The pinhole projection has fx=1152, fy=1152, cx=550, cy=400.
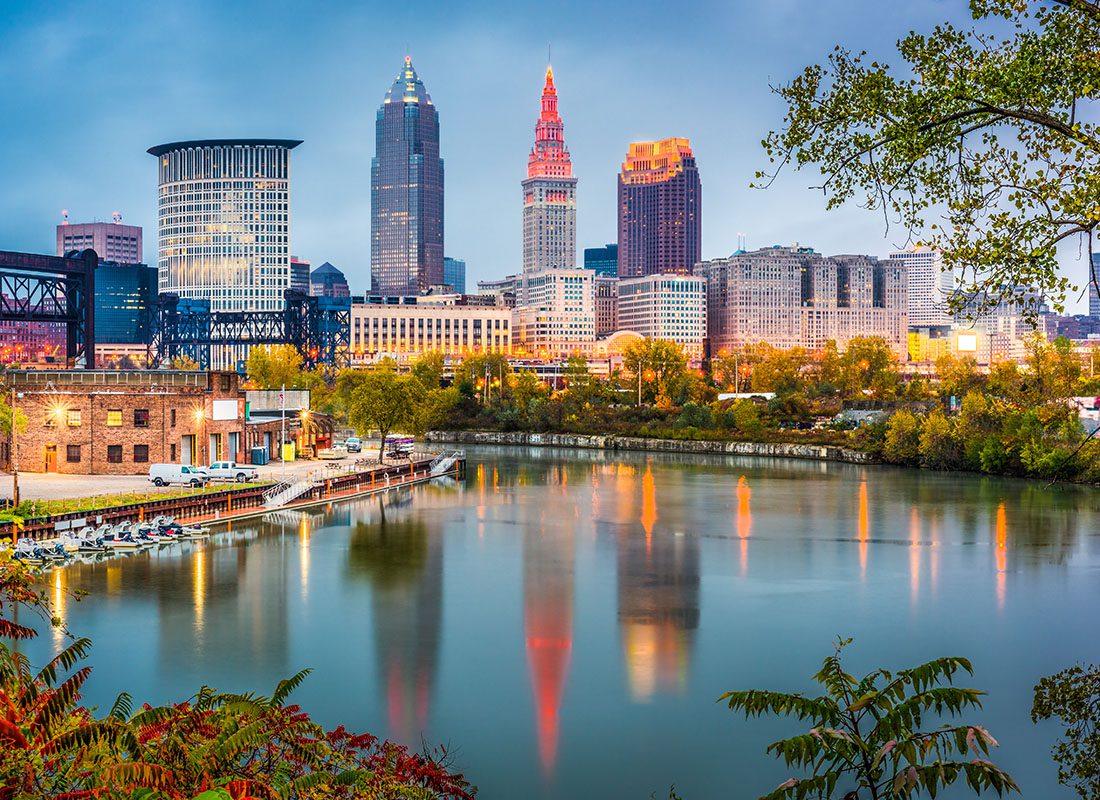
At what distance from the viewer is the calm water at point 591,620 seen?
23.8 metres

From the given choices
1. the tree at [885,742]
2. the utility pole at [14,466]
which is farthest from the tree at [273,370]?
the tree at [885,742]

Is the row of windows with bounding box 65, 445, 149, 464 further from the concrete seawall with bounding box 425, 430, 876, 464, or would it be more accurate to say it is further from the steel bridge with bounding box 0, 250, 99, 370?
the concrete seawall with bounding box 425, 430, 876, 464

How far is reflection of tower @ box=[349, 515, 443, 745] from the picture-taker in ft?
84.2

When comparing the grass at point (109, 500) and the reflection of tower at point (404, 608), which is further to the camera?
the grass at point (109, 500)

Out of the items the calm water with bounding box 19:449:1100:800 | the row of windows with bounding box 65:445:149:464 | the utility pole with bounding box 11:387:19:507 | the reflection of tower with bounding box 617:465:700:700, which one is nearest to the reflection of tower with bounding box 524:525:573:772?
the calm water with bounding box 19:449:1100:800

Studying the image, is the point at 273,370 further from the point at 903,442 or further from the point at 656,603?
the point at 656,603

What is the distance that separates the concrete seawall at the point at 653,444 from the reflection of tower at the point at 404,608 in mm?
53661

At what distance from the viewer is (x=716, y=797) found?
21.0 m

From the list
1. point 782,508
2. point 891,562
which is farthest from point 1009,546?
point 782,508

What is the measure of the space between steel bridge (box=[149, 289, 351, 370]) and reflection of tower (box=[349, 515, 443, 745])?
381ft

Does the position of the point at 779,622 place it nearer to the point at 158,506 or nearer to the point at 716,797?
the point at 716,797

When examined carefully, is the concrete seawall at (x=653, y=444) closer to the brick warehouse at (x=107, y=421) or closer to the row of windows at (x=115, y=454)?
the brick warehouse at (x=107, y=421)

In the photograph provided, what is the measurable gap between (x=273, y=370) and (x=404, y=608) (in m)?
82.5

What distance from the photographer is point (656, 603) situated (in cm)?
3622
